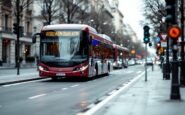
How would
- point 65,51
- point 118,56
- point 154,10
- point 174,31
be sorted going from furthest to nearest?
1. point 118,56
2. point 154,10
3. point 65,51
4. point 174,31

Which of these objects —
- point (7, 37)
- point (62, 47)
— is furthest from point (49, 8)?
point (62, 47)

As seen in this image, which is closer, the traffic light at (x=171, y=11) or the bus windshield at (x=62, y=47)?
the traffic light at (x=171, y=11)

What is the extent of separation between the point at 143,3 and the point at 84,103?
50655mm

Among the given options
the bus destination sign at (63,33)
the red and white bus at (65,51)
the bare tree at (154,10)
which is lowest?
the red and white bus at (65,51)

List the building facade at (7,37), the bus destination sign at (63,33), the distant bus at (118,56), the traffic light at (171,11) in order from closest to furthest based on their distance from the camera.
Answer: the traffic light at (171,11)
the bus destination sign at (63,33)
the distant bus at (118,56)
the building facade at (7,37)

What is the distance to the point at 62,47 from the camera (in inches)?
1102

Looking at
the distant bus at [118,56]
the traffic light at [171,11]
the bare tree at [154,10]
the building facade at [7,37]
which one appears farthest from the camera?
the building facade at [7,37]

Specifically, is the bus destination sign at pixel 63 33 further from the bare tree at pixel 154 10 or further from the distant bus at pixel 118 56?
the bare tree at pixel 154 10

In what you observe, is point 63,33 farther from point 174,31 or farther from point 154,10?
point 154,10

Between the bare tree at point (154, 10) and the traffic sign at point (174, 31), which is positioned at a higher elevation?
the bare tree at point (154, 10)

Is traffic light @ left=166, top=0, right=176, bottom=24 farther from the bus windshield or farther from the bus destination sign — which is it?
the bus destination sign

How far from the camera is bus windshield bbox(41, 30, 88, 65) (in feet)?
91.4

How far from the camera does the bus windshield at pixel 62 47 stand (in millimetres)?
27859

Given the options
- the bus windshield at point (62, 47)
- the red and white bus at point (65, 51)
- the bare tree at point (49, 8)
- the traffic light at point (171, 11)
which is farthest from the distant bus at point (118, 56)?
the traffic light at point (171, 11)
